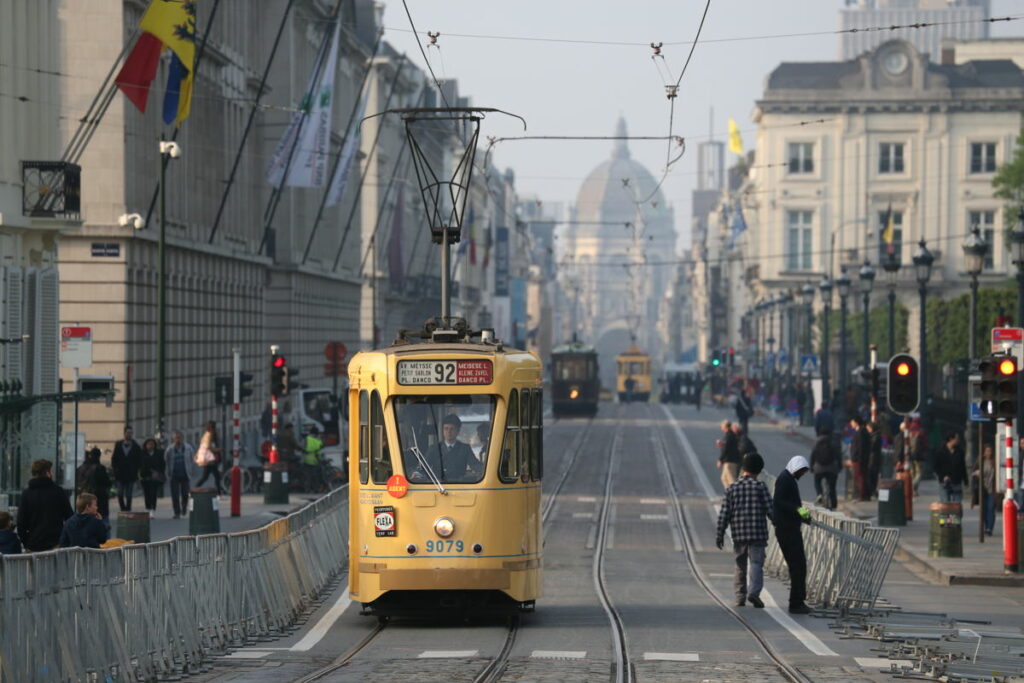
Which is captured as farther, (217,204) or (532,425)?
(217,204)

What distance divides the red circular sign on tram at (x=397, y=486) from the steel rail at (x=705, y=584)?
11.5 feet

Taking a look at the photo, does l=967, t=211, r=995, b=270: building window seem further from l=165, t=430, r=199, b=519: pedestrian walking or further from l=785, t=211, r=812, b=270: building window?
l=165, t=430, r=199, b=519: pedestrian walking

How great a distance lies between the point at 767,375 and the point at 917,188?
1535 cm

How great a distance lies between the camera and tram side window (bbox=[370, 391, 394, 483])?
18438 mm

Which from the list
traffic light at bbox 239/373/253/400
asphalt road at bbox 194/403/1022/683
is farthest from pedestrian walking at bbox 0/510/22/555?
traffic light at bbox 239/373/253/400

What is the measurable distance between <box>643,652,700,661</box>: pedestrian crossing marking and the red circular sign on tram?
3.04m

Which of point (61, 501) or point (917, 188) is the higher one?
point (917, 188)

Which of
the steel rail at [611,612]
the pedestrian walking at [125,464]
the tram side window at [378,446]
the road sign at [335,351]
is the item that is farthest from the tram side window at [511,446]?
the road sign at [335,351]

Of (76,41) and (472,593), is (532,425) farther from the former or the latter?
(76,41)

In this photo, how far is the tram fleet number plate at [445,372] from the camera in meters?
18.3

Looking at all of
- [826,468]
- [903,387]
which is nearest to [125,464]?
[826,468]

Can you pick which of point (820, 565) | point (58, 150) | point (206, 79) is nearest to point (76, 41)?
point (58, 150)

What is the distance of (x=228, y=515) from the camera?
35781 millimetres

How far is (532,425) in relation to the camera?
62.3 ft
